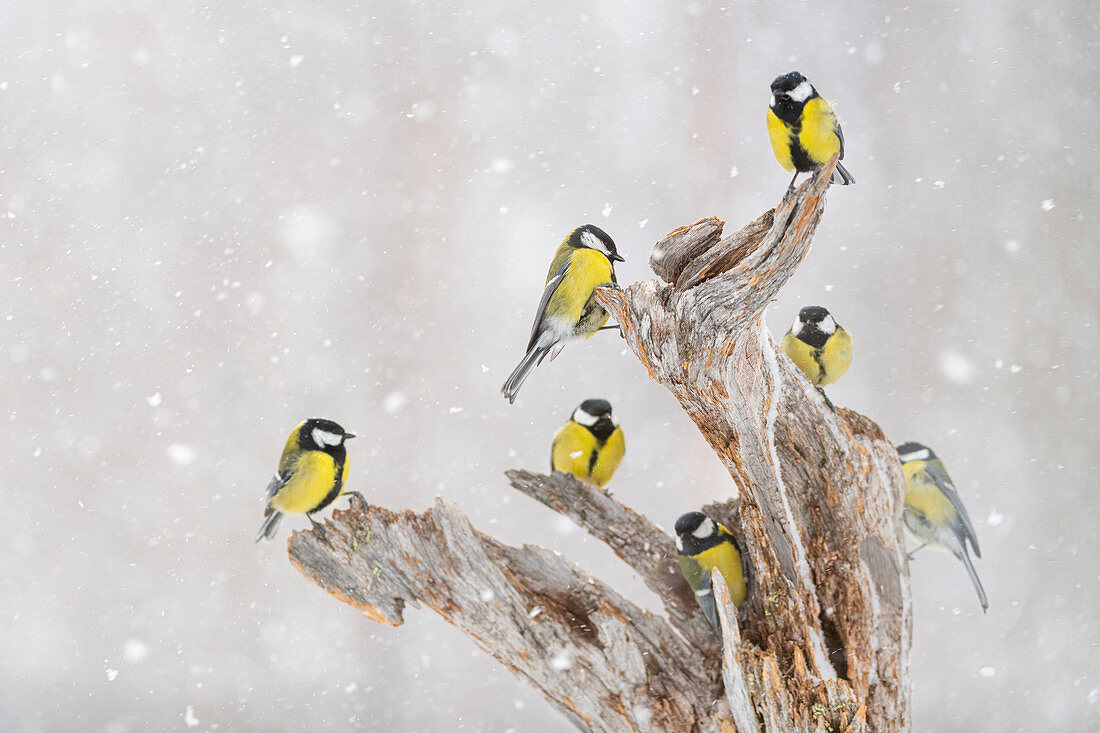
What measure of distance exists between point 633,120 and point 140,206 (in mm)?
1627

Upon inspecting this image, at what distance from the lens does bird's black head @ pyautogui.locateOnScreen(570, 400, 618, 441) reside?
1.69 meters

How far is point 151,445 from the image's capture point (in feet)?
8.14

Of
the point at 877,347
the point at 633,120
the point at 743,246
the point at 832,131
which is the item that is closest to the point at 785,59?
the point at 633,120

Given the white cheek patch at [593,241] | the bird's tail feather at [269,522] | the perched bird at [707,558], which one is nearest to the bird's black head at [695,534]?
the perched bird at [707,558]

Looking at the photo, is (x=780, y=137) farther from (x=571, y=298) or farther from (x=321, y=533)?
(x=321, y=533)

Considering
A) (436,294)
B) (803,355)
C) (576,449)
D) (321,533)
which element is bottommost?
(321,533)

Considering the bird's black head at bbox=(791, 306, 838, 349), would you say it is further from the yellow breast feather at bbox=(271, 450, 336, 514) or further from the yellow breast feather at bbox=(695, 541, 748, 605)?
the yellow breast feather at bbox=(271, 450, 336, 514)

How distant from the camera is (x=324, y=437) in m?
1.49

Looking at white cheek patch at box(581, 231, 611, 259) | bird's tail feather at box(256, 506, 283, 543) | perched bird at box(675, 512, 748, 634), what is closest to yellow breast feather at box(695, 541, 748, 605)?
perched bird at box(675, 512, 748, 634)

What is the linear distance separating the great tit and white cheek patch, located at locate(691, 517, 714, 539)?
0.37 m

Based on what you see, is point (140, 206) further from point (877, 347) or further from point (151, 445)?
point (877, 347)

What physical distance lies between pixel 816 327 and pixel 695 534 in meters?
0.48

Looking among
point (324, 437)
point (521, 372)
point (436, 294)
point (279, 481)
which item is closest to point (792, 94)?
point (521, 372)

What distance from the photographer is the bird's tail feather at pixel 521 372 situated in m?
1.52
